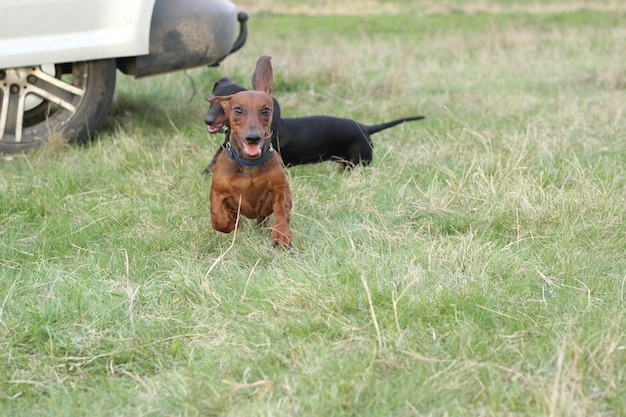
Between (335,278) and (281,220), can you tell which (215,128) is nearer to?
(281,220)

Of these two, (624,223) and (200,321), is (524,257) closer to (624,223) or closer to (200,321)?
(624,223)

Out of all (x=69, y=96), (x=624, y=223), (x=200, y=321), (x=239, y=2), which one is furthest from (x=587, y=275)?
(x=239, y=2)

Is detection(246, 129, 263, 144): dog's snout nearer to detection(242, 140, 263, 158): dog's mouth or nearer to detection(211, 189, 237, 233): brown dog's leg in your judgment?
detection(242, 140, 263, 158): dog's mouth

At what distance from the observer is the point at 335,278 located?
3.31 m

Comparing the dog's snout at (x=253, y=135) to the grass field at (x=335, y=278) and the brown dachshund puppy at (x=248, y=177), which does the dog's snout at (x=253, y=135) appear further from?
the grass field at (x=335, y=278)

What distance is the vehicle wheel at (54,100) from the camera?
222 inches

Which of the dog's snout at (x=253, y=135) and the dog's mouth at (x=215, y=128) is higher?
the dog's snout at (x=253, y=135)

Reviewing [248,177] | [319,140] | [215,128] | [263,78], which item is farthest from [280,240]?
[319,140]

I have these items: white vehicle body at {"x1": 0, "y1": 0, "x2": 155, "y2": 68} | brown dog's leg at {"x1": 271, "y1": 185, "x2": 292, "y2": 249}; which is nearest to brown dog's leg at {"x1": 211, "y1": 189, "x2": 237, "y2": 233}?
brown dog's leg at {"x1": 271, "y1": 185, "x2": 292, "y2": 249}

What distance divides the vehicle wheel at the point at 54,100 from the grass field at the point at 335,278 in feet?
0.76

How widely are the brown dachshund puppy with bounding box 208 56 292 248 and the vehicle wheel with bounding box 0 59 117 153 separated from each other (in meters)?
2.26

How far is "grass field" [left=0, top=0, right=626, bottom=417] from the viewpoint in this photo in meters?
2.61

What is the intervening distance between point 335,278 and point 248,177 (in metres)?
0.76

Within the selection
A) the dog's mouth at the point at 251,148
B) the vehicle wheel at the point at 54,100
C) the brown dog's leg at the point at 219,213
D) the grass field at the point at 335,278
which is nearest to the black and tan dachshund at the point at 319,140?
the grass field at the point at 335,278
